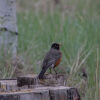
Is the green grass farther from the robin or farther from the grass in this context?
the robin

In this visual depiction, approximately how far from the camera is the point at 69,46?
6691 mm

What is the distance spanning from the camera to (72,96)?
3.83 metres

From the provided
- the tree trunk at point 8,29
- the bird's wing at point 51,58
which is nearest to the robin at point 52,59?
the bird's wing at point 51,58

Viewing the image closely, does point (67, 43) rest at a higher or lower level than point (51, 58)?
higher

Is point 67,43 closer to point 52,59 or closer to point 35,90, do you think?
point 52,59

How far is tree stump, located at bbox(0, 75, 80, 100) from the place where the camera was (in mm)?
3557

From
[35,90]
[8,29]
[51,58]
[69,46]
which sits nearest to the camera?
[35,90]

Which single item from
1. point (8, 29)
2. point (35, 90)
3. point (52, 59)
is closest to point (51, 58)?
point (52, 59)

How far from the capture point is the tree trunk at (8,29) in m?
6.13

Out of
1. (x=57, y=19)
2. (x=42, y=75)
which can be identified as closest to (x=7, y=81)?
(x=42, y=75)

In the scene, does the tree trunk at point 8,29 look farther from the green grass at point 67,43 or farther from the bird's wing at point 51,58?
the bird's wing at point 51,58

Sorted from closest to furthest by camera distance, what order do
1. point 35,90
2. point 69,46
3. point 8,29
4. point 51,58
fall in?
point 35,90 < point 51,58 < point 8,29 < point 69,46

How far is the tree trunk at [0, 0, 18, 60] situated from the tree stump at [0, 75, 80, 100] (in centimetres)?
178

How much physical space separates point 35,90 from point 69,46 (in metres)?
3.03
